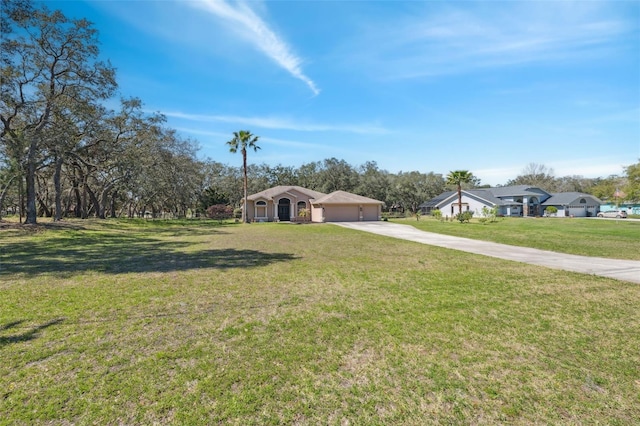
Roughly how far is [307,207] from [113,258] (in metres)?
26.3

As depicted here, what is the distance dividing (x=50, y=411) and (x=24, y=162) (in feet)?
68.8

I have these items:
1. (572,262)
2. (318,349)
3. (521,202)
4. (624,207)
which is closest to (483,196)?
(521,202)

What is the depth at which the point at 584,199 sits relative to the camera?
43625 millimetres

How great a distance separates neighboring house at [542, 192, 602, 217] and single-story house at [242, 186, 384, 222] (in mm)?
29380

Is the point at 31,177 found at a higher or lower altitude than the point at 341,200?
higher

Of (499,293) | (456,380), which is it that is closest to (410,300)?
(499,293)

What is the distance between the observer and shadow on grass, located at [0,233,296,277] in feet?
25.5

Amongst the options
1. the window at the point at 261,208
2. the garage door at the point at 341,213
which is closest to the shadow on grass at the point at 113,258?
the garage door at the point at 341,213

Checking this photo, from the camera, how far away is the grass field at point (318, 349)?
2521mm

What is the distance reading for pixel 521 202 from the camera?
44500 mm

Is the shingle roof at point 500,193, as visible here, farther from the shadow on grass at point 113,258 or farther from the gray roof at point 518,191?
the shadow on grass at point 113,258

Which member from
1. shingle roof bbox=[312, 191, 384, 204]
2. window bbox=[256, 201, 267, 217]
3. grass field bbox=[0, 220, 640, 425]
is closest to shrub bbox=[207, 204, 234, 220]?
window bbox=[256, 201, 267, 217]

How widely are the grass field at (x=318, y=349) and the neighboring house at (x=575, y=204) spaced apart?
153 ft

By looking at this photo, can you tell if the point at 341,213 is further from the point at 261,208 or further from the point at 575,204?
the point at 575,204
